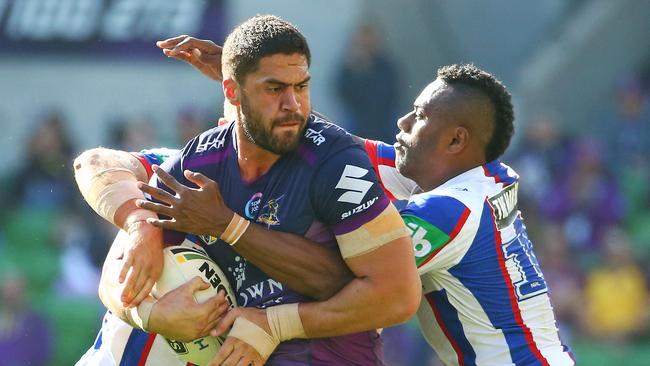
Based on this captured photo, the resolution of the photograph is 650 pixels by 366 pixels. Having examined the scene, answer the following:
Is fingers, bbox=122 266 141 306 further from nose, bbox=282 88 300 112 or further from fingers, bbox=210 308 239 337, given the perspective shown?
nose, bbox=282 88 300 112

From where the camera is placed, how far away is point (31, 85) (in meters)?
14.4

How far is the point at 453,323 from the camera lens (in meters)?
5.52

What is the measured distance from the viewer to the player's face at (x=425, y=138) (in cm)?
570

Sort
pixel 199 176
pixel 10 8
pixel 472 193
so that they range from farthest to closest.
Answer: pixel 10 8 → pixel 472 193 → pixel 199 176

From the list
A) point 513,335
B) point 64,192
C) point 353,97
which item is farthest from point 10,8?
point 513,335

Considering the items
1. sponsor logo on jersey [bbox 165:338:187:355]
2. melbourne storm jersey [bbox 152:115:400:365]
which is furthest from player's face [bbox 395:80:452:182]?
sponsor logo on jersey [bbox 165:338:187:355]

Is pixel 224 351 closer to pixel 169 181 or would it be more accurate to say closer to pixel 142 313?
pixel 142 313

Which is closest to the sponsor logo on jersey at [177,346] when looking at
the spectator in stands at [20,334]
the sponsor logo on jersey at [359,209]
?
the sponsor logo on jersey at [359,209]

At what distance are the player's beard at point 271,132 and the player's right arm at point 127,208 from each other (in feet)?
1.88

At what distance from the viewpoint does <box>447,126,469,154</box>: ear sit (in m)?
5.67

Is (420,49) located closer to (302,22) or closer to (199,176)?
(302,22)

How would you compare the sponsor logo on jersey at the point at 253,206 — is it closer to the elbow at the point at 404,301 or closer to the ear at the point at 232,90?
the ear at the point at 232,90

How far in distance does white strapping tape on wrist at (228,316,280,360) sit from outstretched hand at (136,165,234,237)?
38 cm

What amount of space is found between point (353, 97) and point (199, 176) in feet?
29.1
